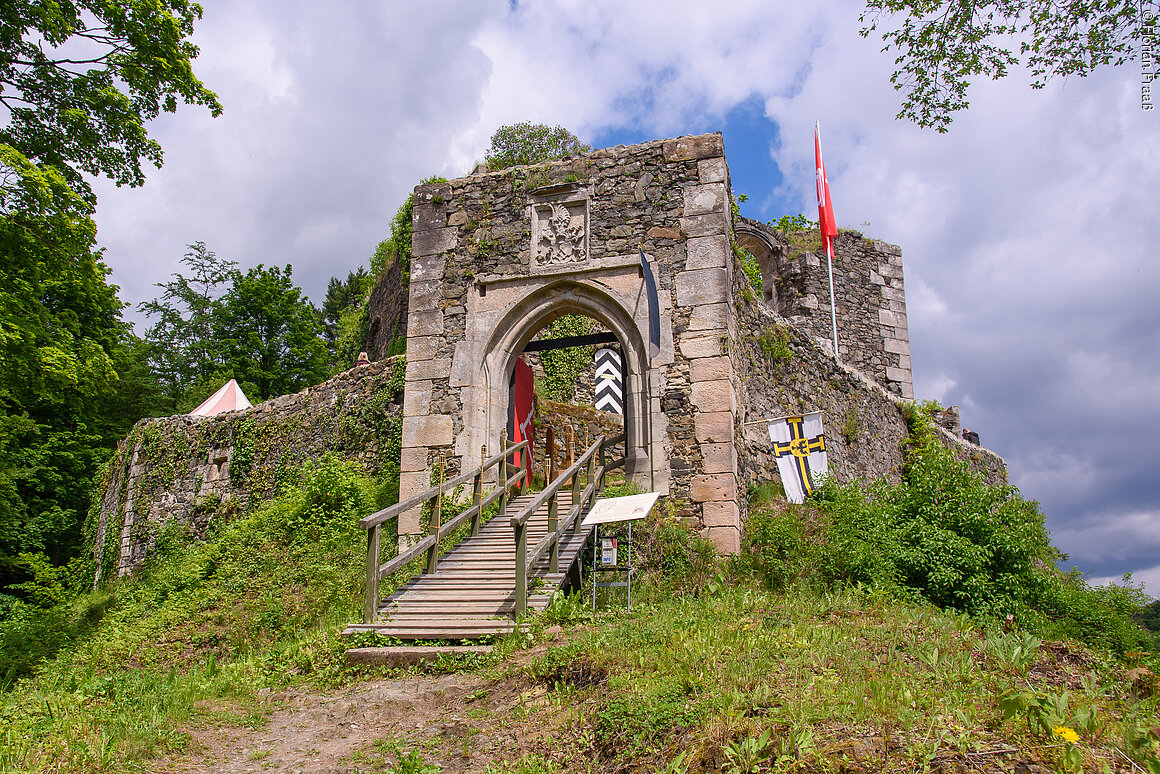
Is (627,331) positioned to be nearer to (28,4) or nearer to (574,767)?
(574,767)

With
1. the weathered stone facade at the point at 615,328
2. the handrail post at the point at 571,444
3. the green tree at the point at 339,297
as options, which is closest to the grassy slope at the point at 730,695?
the weathered stone facade at the point at 615,328

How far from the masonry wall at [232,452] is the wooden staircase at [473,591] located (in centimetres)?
376

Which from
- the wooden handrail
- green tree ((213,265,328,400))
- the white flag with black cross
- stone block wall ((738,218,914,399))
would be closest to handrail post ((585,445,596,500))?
the wooden handrail

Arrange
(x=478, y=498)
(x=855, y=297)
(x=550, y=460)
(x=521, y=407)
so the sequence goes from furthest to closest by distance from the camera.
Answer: (x=855, y=297), (x=550, y=460), (x=521, y=407), (x=478, y=498)

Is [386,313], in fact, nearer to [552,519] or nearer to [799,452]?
[799,452]

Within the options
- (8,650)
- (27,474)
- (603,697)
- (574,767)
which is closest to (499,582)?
(603,697)

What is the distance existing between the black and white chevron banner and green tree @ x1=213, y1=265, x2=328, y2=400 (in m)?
12.2

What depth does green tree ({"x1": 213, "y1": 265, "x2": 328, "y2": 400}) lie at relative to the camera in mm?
25609

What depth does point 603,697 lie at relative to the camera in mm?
4824

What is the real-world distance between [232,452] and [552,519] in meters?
9.12

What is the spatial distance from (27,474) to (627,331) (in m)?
17.7

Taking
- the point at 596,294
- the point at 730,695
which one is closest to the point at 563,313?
the point at 596,294

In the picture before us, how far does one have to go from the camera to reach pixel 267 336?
2644 cm

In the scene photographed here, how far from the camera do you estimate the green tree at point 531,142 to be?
20.8m
